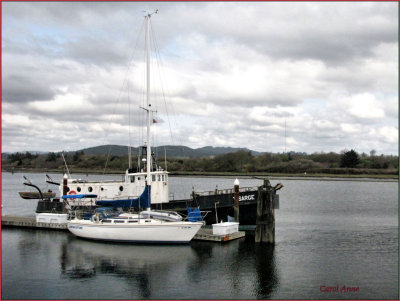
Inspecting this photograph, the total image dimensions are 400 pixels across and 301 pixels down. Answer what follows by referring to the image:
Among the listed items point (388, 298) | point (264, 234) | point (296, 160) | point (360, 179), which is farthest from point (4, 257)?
point (296, 160)

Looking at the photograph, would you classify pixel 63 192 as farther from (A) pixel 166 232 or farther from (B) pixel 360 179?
(B) pixel 360 179

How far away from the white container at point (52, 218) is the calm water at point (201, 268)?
1.15 m

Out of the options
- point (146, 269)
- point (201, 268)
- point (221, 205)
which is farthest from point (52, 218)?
point (201, 268)

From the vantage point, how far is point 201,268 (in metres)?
22.9

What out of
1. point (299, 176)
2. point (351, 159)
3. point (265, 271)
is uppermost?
point (351, 159)

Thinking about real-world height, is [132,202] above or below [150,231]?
above

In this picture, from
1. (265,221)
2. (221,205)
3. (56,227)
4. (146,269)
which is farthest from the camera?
(56,227)

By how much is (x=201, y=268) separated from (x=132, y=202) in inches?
444

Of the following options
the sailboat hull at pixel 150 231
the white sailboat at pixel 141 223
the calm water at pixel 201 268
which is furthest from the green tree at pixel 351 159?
the sailboat hull at pixel 150 231

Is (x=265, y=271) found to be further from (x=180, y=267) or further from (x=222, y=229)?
(x=222, y=229)

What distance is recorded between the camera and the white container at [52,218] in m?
33.6

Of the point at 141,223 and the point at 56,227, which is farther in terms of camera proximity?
the point at 56,227

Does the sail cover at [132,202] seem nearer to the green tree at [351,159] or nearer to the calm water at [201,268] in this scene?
the calm water at [201,268]

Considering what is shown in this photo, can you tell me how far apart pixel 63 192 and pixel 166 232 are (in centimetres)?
1197
